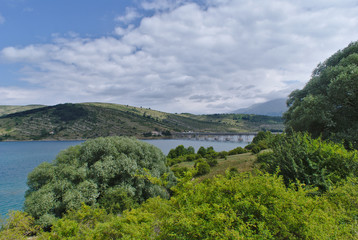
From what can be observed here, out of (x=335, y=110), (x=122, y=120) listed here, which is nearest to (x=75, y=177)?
(x=335, y=110)

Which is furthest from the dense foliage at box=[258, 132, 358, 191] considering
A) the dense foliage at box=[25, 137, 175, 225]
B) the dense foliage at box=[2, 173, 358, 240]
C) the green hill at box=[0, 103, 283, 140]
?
the green hill at box=[0, 103, 283, 140]

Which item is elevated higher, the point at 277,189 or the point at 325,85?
the point at 325,85

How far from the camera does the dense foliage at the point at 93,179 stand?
1252 centimetres

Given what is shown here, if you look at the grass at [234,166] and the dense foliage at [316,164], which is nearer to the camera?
the dense foliage at [316,164]

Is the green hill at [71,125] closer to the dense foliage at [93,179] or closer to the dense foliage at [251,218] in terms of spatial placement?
the dense foliage at [93,179]

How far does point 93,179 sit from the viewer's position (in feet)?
46.0

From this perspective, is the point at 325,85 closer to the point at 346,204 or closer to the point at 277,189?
the point at 346,204

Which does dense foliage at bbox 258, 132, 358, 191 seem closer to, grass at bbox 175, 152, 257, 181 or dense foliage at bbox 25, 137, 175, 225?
dense foliage at bbox 25, 137, 175, 225

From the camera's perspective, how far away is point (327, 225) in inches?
148

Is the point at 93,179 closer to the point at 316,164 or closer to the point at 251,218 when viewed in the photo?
the point at 251,218

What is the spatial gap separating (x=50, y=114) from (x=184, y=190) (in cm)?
19002

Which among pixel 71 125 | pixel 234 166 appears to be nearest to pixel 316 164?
pixel 234 166

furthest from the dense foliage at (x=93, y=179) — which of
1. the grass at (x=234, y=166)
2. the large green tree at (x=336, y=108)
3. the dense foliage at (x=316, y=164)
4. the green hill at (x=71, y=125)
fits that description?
the green hill at (x=71, y=125)

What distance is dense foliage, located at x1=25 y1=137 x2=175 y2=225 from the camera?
12.5m
